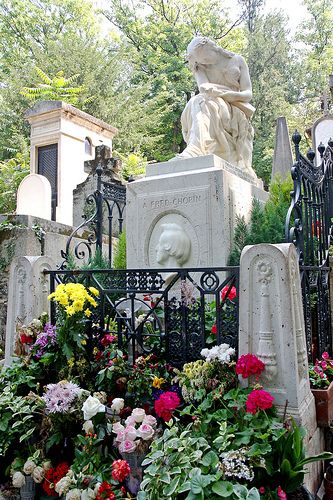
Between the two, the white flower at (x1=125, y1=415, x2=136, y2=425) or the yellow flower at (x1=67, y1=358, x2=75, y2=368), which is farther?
the yellow flower at (x1=67, y1=358, x2=75, y2=368)

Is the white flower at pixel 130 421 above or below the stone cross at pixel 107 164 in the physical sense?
below

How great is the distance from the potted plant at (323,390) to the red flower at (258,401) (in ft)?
2.56

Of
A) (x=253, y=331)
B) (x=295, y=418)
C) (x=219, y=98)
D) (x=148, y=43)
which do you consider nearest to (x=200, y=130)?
(x=219, y=98)

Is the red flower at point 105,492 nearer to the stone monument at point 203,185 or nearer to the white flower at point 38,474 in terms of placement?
the white flower at point 38,474

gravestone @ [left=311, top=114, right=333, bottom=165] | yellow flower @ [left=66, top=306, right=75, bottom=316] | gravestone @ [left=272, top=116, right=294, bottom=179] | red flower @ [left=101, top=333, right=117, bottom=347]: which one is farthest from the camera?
gravestone @ [left=311, top=114, right=333, bottom=165]

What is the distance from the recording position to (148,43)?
2414cm

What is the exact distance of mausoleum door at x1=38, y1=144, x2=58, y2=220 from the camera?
12783mm

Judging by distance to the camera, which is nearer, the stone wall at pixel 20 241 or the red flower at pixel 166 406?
the red flower at pixel 166 406

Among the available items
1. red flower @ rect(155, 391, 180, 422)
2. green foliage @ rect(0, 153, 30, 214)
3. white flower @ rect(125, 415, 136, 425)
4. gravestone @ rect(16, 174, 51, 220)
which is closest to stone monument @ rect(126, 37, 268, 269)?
red flower @ rect(155, 391, 180, 422)

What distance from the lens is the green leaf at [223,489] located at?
6.61ft

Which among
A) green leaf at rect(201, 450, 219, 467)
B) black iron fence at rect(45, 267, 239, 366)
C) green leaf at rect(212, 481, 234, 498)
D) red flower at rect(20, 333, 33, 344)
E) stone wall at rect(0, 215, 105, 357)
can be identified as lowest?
green leaf at rect(212, 481, 234, 498)

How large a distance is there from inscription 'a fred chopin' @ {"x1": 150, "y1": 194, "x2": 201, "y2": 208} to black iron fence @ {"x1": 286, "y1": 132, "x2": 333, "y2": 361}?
1.07m

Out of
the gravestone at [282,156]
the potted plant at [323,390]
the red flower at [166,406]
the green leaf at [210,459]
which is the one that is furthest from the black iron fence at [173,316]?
the gravestone at [282,156]

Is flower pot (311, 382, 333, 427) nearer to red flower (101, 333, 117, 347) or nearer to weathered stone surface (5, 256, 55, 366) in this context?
red flower (101, 333, 117, 347)
